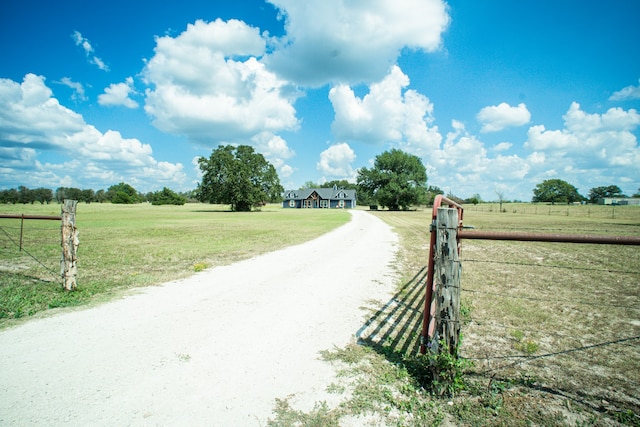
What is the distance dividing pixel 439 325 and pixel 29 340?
20.0 feet

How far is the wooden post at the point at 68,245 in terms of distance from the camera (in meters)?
6.86

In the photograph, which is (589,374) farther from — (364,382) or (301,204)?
(301,204)

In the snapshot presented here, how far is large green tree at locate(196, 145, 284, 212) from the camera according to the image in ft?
185

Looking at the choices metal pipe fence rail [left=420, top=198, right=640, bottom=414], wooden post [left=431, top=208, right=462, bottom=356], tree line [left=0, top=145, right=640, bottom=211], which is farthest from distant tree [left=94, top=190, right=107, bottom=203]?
wooden post [left=431, top=208, right=462, bottom=356]

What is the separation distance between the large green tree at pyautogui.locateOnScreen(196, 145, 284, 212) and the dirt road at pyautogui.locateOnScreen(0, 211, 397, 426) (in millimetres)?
50727

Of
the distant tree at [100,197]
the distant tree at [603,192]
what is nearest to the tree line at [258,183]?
the distant tree at [100,197]

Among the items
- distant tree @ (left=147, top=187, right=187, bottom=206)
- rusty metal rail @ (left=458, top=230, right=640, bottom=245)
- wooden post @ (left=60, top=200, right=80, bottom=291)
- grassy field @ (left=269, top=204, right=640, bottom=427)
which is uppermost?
distant tree @ (left=147, top=187, right=187, bottom=206)

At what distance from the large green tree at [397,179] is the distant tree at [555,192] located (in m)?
86.4

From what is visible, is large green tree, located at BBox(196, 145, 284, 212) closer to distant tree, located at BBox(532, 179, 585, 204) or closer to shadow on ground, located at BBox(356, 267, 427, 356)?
shadow on ground, located at BBox(356, 267, 427, 356)

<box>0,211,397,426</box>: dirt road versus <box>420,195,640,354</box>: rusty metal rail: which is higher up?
<box>420,195,640,354</box>: rusty metal rail

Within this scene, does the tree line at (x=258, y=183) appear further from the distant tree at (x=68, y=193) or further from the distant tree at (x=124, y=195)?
the distant tree at (x=124, y=195)

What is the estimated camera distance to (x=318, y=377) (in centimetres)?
371

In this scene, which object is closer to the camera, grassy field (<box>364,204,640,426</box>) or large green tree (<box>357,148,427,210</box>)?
grassy field (<box>364,204,640,426</box>)

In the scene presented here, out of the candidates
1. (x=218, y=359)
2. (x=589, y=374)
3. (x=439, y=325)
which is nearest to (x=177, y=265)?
(x=218, y=359)
